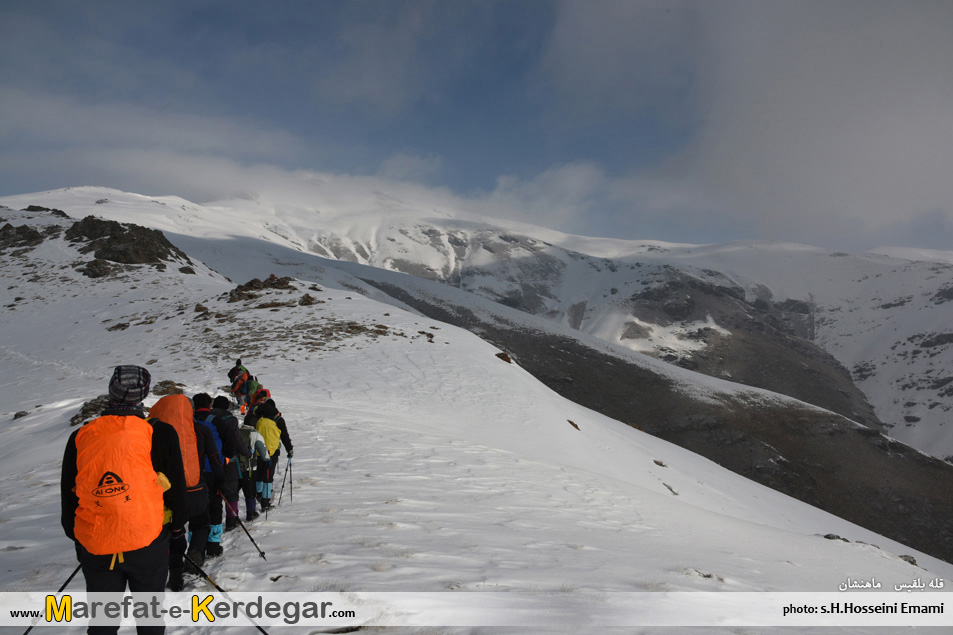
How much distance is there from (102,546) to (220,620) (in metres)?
1.37

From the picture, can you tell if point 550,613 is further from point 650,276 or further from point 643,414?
point 650,276

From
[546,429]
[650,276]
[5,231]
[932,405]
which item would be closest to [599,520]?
[546,429]

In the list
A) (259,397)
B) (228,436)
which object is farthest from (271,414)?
(228,436)

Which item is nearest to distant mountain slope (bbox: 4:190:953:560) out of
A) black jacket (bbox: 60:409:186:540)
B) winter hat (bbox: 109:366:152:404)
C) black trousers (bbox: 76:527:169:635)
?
black jacket (bbox: 60:409:186:540)

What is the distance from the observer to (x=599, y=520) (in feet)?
28.5

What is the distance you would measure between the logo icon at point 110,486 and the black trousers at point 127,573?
0.44 metres

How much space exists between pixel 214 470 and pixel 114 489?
2.18m

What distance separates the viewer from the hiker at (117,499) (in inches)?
125

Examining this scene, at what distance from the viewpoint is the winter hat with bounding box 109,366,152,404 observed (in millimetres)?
3311

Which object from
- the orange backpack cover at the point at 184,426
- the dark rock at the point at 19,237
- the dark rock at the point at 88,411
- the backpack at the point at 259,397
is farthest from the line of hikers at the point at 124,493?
the dark rock at the point at 19,237

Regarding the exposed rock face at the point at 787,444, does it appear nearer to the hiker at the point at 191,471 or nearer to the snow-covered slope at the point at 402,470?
the snow-covered slope at the point at 402,470

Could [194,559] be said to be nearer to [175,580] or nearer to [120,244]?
[175,580]

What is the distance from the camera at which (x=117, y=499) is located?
3182mm

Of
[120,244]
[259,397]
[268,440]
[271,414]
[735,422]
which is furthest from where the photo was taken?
[735,422]
